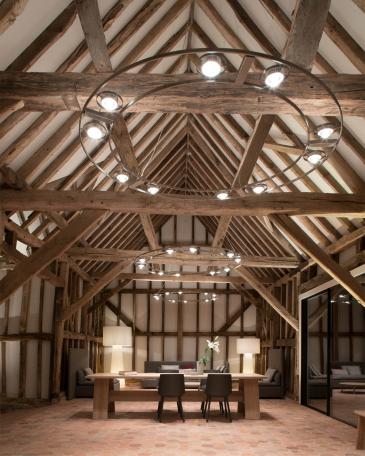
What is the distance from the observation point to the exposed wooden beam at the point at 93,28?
4.40 m

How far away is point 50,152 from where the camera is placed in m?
7.39

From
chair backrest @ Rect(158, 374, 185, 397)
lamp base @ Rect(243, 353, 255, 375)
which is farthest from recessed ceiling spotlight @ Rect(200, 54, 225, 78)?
lamp base @ Rect(243, 353, 255, 375)

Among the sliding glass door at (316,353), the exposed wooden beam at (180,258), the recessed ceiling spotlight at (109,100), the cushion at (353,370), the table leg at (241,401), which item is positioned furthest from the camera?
the cushion at (353,370)

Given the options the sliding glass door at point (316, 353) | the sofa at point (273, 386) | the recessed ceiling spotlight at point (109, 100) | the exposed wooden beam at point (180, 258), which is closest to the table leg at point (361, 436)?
the sliding glass door at point (316, 353)

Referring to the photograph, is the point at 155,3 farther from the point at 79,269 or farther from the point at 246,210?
the point at 79,269

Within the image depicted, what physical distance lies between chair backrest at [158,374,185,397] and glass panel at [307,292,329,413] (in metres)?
4.11

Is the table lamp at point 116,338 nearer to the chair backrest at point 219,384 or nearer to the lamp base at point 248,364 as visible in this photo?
the lamp base at point 248,364

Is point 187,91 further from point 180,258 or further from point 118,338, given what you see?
point 118,338

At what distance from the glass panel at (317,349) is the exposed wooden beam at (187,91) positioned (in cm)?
820

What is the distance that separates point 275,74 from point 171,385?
22.4 feet

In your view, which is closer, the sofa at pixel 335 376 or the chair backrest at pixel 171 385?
the chair backrest at pixel 171 385

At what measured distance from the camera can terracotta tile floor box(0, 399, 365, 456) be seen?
664 centimetres

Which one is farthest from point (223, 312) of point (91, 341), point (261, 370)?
point (91, 341)

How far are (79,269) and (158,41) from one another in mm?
7948
